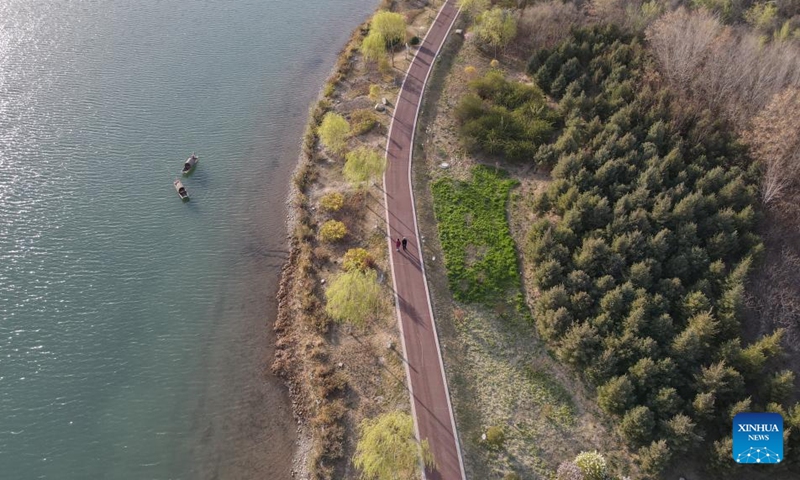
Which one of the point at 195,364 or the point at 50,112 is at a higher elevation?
the point at 50,112

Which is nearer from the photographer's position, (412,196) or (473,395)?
(473,395)

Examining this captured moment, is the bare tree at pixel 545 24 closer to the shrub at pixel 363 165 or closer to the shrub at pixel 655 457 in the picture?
the shrub at pixel 363 165

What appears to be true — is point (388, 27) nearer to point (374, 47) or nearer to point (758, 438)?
point (374, 47)

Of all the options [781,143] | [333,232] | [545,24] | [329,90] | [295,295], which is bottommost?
[295,295]

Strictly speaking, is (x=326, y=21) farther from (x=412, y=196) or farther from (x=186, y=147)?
(x=412, y=196)

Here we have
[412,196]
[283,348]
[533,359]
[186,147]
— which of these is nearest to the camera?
[533,359]

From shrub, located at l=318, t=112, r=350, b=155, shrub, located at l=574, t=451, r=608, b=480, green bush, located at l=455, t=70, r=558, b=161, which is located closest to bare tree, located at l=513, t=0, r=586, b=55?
green bush, located at l=455, t=70, r=558, b=161

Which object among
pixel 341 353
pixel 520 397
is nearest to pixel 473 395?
pixel 520 397

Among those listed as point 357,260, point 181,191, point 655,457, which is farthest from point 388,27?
point 655,457

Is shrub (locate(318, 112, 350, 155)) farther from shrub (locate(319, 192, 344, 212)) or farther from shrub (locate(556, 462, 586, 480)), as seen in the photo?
shrub (locate(556, 462, 586, 480))
